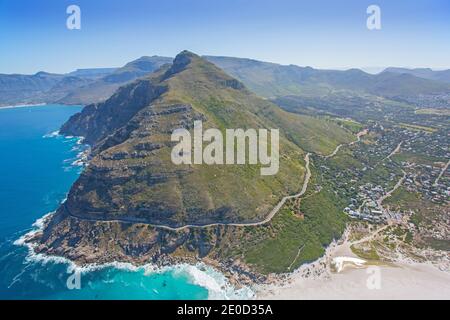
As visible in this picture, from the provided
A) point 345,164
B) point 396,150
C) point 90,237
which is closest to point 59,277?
point 90,237

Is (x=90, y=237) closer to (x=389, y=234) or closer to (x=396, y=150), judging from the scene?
(x=389, y=234)

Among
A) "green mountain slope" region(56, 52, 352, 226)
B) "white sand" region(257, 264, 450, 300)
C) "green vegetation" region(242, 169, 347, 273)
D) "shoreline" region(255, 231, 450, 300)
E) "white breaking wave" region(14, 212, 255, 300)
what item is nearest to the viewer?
"white sand" region(257, 264, 450, 300)

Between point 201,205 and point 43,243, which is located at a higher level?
point 201,205

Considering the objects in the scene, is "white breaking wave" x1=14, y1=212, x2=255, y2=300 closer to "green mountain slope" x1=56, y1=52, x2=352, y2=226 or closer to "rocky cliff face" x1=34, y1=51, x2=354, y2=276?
"rocky cliff face" x1=34, y1=51, x2=354, y2=276

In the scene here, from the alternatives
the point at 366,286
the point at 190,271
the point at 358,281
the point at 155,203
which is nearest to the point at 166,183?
the point at 155,203

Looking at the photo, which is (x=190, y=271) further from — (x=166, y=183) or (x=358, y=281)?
(x=358, y=281)

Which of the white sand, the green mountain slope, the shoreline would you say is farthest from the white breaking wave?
the green mountain slope

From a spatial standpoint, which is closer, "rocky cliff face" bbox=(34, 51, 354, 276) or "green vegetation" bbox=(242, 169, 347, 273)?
"green vegetation" bbox=(242, 169, 347, 273)

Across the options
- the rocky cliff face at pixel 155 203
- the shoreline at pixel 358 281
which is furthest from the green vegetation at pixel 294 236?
the rocky cliff face at pixel 155 203

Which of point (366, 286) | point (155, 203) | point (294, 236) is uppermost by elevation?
point (155, 203)
